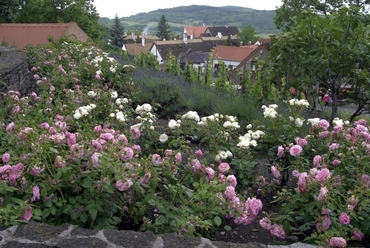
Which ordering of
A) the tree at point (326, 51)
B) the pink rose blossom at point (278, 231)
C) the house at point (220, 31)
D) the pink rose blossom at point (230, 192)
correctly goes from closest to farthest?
the pink rose blossom at point (278, 231) → the pink rose blossom at point (230, 192) → the tree at point (326, 51) → the house at point (220, 31)

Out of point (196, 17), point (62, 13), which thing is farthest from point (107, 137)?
point (196, 17)

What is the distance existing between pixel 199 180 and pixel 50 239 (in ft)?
3.87

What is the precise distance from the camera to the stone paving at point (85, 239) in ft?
7.74

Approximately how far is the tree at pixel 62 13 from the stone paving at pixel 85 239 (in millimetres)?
31551

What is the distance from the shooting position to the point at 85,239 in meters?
2.41

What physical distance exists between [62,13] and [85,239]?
1309 inches

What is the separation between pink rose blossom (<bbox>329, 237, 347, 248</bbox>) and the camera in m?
2.30

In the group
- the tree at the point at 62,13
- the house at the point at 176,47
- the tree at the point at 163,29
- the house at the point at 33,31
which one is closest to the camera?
the house at the point at 33,31

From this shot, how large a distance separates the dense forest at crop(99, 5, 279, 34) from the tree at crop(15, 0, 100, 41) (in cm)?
7338

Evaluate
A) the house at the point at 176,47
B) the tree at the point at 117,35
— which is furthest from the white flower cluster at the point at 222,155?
the house at the point at 176,47

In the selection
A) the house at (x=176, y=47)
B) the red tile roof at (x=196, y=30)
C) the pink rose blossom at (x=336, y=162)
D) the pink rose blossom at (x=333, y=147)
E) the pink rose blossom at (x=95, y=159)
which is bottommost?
the red tile roof at (x=196, y=30)

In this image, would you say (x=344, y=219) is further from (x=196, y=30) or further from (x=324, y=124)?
(x=196, y=30)

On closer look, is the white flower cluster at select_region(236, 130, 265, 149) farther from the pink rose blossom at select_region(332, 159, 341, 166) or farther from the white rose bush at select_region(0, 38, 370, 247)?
the pink rose blossom at select_region(332, 159, 341, 166)

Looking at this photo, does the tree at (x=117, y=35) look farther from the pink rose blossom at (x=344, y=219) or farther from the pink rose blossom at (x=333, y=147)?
the pink rose blossom at (x=344, y=219)
